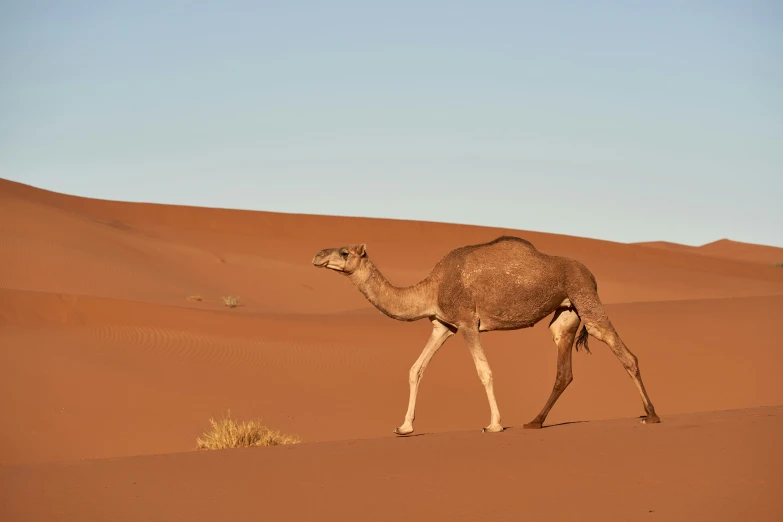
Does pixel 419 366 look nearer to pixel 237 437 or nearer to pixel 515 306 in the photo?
pixel 515 306

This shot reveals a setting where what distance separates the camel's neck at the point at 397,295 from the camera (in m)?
12.7

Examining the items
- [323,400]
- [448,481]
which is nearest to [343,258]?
[448,481]

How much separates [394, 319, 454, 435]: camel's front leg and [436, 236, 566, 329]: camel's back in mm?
445

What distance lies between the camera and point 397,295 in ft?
42.1

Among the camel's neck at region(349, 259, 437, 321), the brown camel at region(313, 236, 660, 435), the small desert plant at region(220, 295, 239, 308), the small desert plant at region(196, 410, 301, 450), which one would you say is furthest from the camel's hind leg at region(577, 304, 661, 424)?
the small desert plant at region(220, 295, 239, 308)

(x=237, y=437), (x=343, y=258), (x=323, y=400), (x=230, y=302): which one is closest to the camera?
(x=343, y=258)

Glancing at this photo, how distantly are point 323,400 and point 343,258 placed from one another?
1030 cm

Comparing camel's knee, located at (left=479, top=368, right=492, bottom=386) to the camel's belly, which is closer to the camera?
camel's knee, located at (left=479, top=368, right=492, bottom=386)

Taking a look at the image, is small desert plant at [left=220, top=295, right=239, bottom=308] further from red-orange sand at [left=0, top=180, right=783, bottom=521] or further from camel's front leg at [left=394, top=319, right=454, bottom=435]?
camel's front leg at [left=394, top=319, right=454, bottom=435]

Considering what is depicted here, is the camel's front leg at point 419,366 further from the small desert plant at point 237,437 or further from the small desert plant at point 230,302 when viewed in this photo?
the small desert plant at point 230,302

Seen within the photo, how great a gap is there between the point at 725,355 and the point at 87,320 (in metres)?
15.0

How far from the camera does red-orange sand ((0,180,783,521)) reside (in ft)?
28.8

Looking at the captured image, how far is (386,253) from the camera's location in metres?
68.7

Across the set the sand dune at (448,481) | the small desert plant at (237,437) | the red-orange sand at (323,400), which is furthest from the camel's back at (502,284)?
the small desert plant at (237,437)
